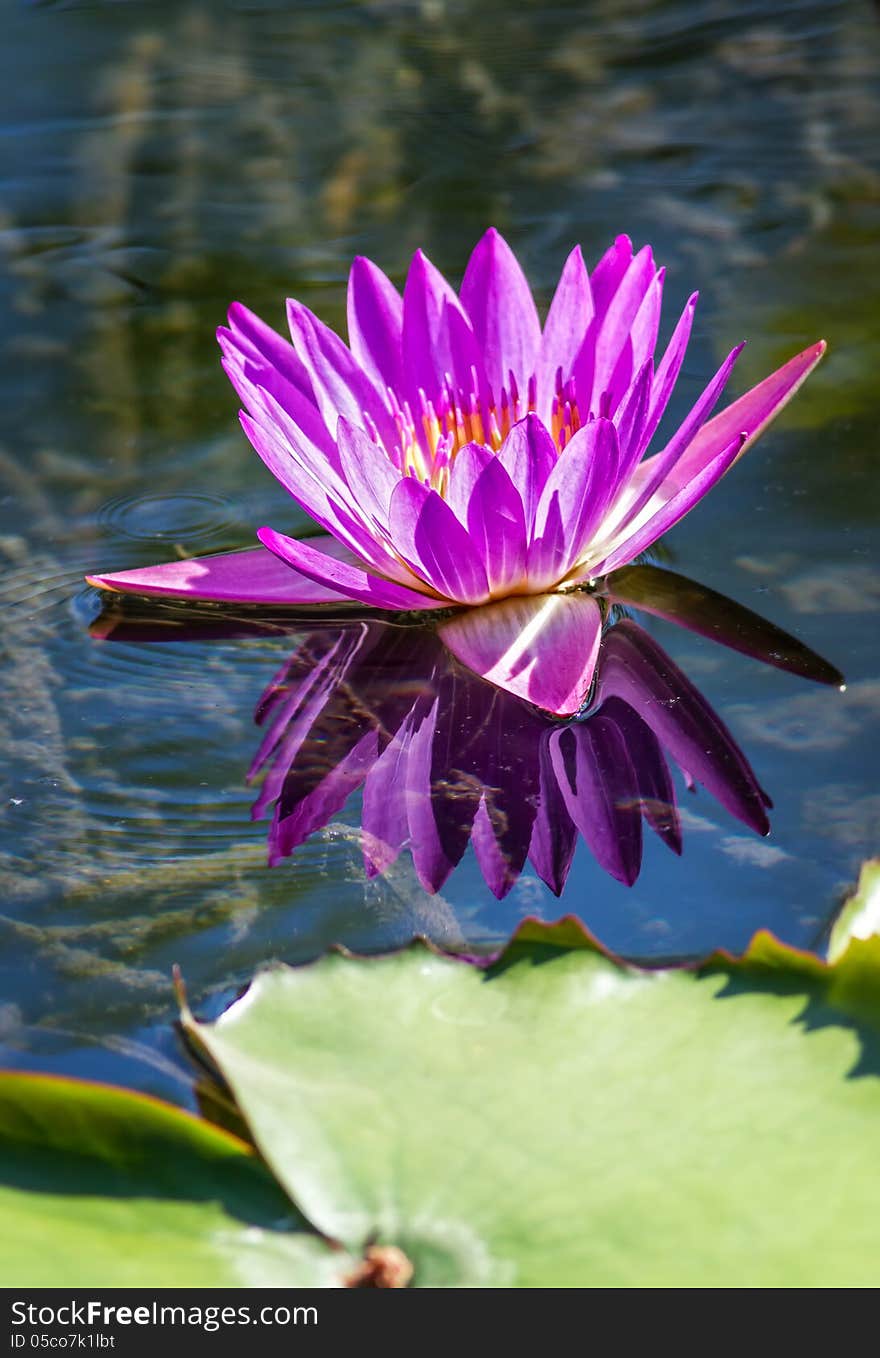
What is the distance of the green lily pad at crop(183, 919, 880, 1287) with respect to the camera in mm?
680

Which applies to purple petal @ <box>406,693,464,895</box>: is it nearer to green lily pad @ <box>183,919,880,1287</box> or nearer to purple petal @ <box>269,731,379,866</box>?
purple petal @ <box>269,731,379,866</box>

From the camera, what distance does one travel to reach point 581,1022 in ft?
2.62

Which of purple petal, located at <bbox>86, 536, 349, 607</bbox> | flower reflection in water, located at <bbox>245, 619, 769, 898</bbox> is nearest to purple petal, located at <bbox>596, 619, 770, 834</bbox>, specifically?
flower reflection in water, located at <bbox>245, 619, 769, 898</bbox>

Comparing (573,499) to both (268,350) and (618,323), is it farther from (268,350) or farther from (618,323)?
(268,350)

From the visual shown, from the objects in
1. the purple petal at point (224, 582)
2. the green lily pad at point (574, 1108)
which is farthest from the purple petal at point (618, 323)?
the green lily pad at point (574, 1108)

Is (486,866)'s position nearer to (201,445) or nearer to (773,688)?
(773,688)

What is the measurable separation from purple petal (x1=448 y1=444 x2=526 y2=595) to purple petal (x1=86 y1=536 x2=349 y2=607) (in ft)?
0.76

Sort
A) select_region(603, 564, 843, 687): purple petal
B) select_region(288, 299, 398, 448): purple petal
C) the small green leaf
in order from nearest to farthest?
the small green leaf
select_region(603, 564, 843, 687): purple petal
select_region(288, 299, 398, 448): purple petal

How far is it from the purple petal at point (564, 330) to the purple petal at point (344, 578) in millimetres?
273

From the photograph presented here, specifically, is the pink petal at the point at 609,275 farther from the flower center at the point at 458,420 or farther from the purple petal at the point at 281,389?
the purple petal at the point at 281,389

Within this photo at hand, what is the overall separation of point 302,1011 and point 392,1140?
0.11 meters

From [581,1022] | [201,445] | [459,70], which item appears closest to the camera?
[581,1022]

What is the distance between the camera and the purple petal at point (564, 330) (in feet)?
4.64
